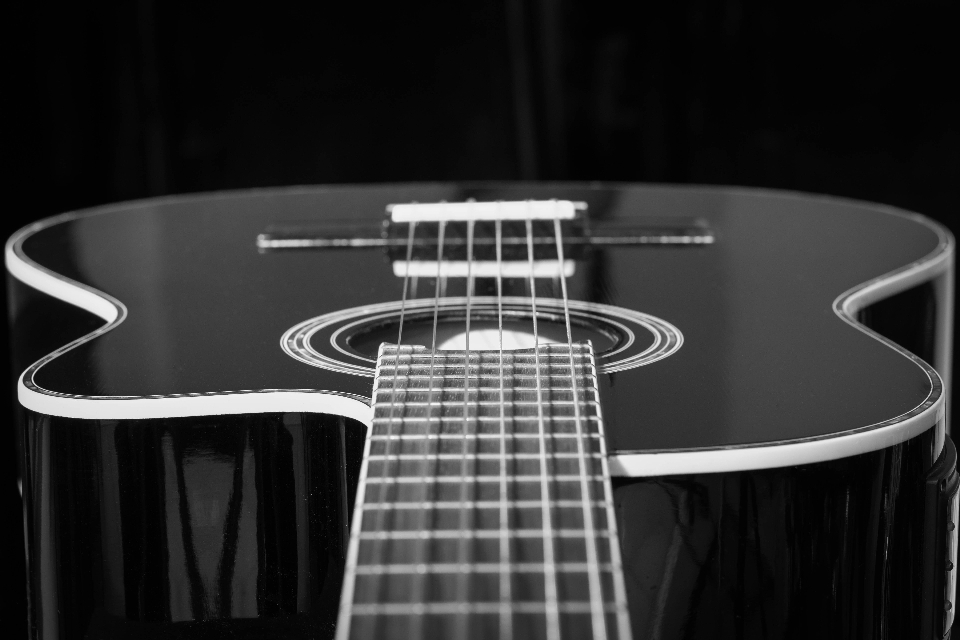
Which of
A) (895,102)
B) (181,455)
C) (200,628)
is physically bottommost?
(200,628)

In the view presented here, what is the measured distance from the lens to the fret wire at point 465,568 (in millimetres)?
433

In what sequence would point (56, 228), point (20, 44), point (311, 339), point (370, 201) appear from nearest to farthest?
point (311, 339) → point (56, 228) → point (370, 201) → point (20, 44)

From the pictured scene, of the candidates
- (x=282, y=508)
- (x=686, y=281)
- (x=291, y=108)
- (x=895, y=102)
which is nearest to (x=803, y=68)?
(x=895, y=102)

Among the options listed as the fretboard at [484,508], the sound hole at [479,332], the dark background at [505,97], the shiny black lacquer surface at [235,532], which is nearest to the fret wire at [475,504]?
the fretboard at [484,508]

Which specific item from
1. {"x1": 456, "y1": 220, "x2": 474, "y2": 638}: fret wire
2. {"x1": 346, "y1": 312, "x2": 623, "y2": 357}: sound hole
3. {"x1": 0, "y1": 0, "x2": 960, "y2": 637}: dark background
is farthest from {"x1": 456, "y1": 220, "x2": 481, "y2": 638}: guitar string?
{"x1": 0, "y1": 0, "x2": 960, "y2": 637}: dark background

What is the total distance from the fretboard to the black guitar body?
0.11 ft

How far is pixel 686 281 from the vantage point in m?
0.88

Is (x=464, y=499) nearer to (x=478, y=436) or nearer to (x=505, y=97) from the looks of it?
(x=478, y=436)

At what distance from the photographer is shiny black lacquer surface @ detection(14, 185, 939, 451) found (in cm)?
62

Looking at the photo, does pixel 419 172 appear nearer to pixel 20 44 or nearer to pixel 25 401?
pixel 20 44

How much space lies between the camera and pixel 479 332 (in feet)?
2.58

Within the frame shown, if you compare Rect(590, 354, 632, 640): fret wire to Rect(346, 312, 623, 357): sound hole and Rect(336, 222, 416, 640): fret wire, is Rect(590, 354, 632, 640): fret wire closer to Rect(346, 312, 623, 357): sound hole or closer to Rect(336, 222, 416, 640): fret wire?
Rect(336, 222, 416, 640): fret wire

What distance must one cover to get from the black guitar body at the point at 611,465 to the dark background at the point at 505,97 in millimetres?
874

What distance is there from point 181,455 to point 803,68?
1343 millimetres
